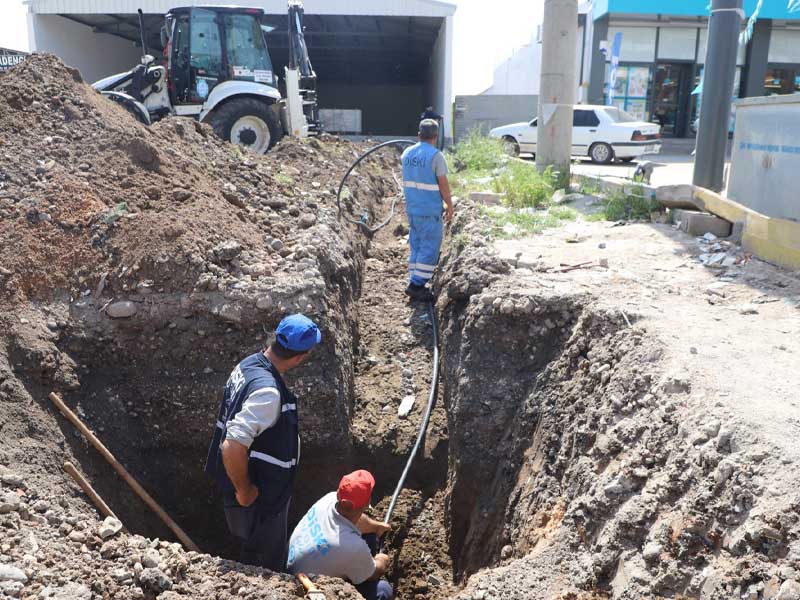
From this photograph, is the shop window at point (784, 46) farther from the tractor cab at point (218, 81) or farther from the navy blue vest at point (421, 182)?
the navy blue vest at point (421, 182)

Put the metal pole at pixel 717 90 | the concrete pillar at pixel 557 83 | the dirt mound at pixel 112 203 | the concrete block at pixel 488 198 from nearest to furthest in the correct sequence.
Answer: the dirt mound at pixel 112 203
the metal pole at pixel 717 90
the concrete block at pixel 488 198
the concrete pillar at pixel 557 83

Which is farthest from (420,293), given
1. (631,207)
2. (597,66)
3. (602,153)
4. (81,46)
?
(81,46)

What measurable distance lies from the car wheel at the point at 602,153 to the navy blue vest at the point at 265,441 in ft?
53.7

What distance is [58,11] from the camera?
20125mm

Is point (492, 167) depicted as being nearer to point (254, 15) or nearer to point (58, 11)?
point (254, 15)

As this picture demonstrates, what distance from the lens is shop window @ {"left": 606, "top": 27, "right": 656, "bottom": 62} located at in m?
A: 22.5

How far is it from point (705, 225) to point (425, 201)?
2.89m

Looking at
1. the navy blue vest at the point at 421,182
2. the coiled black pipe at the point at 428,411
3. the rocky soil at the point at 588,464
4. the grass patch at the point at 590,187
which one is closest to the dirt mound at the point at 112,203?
the navy blue vest at the point at 421,182

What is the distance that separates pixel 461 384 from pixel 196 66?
32.3 feet

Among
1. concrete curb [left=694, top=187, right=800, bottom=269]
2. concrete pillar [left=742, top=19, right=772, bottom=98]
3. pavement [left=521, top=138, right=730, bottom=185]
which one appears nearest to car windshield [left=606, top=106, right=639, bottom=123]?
pavement [left=521, top=138, right=730, bottom=185]

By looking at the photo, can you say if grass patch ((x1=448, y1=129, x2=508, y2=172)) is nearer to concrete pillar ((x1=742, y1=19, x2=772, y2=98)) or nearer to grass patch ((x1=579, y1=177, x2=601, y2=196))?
grass patch ((x1=579, y1=177, x2=601, y2=196))

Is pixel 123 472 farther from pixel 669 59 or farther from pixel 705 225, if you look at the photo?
Result: pixel 669 59

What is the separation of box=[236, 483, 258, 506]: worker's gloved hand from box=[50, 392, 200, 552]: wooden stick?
765mm

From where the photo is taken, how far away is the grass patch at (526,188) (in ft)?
29.8
